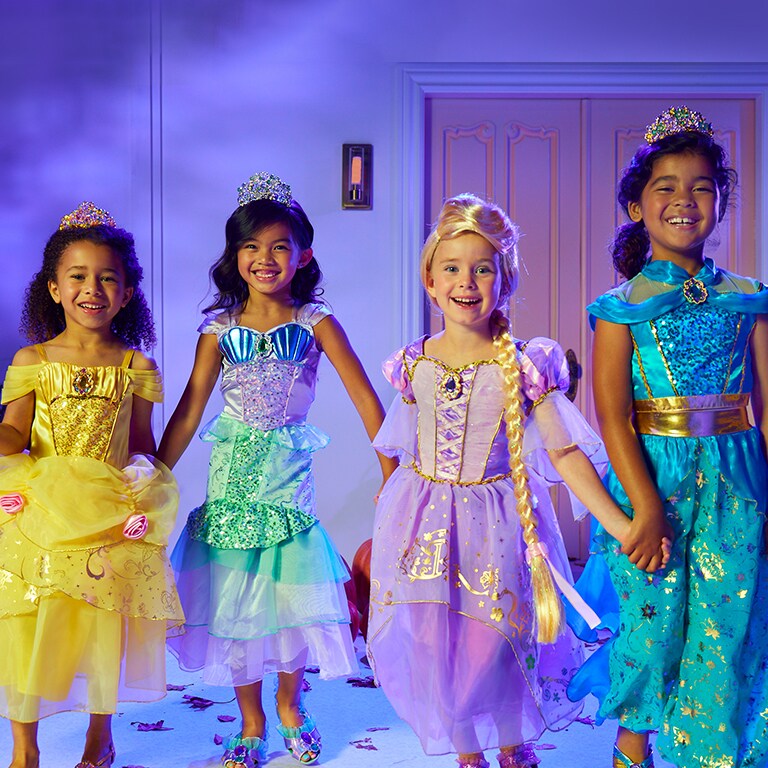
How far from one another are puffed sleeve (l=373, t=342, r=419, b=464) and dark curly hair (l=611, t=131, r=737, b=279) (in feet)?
1.99

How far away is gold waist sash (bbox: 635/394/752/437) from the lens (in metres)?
2.33

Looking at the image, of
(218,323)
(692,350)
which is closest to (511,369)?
(692,350)

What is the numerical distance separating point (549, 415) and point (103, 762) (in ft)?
4.72

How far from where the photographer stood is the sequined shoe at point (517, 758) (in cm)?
244

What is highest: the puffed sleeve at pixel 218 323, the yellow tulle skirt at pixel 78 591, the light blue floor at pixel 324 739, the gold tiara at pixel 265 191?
the gold tiara at pixel 265 191

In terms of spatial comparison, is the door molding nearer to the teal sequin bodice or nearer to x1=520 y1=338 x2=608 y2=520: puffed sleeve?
x1=520 y1=338 x2=608 y2=520: puffed sleeve

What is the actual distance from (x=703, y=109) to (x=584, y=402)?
5.03ft

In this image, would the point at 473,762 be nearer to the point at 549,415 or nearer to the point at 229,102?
the point at 549,415

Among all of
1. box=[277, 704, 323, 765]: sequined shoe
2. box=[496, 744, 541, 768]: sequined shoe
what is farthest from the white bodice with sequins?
box=[496, 744, 541, 768]: sequined shoe

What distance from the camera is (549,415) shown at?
239 cm

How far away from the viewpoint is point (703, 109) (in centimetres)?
488

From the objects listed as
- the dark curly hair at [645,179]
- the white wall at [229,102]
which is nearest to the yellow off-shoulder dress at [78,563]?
the dark curly hair at [645,179]

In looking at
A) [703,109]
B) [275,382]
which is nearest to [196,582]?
[275,382]

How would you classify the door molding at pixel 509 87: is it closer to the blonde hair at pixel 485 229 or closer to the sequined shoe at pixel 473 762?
the blonde hair at pixel 485 229
